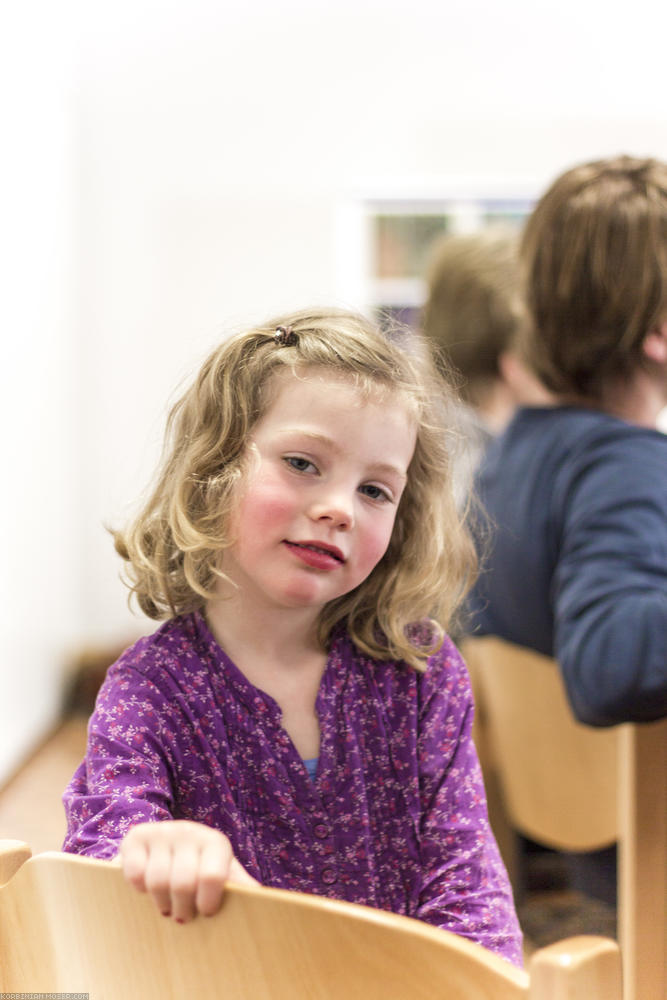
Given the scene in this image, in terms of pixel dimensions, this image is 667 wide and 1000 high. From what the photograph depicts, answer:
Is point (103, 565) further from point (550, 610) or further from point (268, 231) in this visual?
point (550, 610)

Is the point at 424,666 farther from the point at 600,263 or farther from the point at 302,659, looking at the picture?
the point at 600,263

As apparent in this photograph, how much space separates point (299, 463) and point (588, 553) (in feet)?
1.60

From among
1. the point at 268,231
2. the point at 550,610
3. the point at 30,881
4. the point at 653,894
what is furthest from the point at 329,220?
the point at 30,881

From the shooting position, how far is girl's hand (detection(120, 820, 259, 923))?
469 millimetres

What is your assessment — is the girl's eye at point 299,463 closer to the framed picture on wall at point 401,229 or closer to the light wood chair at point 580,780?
the light wood chair at point 580,780

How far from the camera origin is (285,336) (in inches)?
26.7

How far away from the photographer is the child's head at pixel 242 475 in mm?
664

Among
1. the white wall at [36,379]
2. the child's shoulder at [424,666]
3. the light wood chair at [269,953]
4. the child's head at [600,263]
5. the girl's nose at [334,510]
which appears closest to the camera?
the light wood chair at [269,953]

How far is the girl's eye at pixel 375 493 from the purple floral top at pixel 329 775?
0.13 metres

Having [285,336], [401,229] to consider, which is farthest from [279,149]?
[285,336]

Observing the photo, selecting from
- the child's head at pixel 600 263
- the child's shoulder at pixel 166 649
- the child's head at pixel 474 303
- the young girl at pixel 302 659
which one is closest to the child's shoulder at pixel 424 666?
the young girl at pixel 302 659

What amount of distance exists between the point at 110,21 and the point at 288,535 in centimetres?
355

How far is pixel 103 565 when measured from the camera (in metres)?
3.48

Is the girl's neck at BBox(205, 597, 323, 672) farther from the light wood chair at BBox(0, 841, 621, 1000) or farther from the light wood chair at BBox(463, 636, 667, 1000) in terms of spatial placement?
the light wood chair at BBox(463, 636, 667, 1000)
